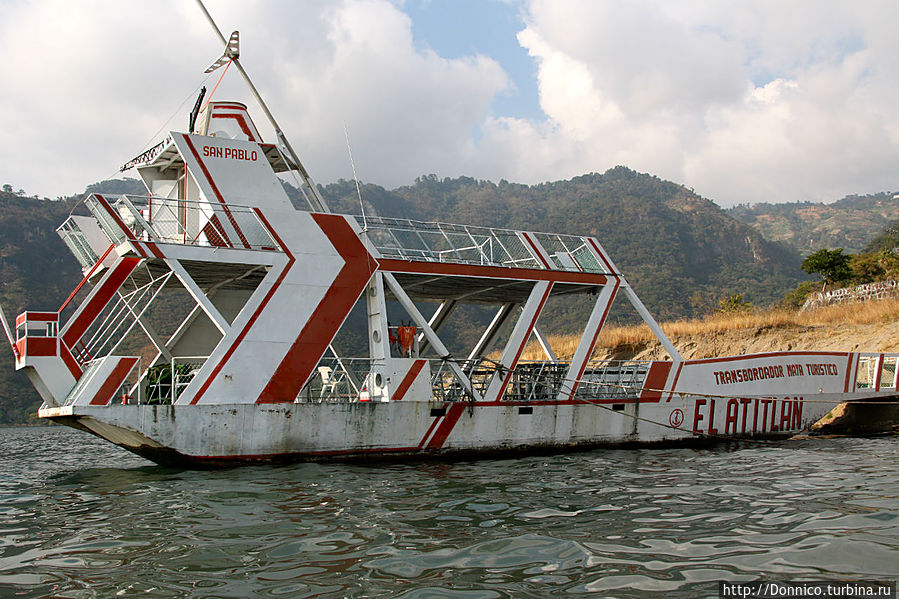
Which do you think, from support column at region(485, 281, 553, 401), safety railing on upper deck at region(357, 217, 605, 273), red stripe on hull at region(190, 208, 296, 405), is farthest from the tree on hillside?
red stripe on hull at region(190, 208, 296, 405)

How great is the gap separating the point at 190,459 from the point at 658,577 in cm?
769

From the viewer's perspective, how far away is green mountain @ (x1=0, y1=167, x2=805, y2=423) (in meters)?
42.7

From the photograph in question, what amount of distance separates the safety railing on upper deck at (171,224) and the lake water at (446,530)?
12.3ft

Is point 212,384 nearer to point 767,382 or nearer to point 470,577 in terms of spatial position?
point 470,577

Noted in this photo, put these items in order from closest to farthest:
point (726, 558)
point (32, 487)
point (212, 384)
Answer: point (726, 558)
point (32, 487)
point (212, 384)

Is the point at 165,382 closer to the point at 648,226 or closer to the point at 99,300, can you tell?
the point at 99,300

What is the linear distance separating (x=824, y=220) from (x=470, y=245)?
166m

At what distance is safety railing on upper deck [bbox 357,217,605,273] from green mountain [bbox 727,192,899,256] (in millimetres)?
116447

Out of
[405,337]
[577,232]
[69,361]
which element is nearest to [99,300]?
[69,361]

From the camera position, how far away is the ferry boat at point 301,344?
11.0 metres

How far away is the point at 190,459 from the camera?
1068cm

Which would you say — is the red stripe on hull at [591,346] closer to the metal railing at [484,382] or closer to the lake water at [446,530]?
the metal railing at [484,382]

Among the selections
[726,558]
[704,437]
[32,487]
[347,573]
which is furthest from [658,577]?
[704,437]

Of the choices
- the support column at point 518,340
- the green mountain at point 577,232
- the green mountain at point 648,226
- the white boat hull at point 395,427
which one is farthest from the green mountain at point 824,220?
the support column at point 518,340
